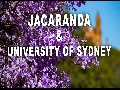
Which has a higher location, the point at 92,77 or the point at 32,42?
the point at 32,42

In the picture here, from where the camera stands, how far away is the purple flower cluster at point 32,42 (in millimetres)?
9516

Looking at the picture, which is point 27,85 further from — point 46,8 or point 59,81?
point 46,8

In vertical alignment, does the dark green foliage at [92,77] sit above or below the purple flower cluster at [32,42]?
below

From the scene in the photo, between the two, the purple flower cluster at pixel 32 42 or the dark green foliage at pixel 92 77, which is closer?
the purple flower cluster at pixel 32 42

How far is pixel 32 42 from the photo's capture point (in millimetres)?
9555

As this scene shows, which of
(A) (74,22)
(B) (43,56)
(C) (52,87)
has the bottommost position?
(C) (52,87)

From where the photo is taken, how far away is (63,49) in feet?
32.0

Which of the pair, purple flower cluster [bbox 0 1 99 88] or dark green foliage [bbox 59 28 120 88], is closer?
purple flower cluster [bbox 0 1 99 88]

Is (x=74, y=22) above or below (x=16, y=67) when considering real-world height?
above

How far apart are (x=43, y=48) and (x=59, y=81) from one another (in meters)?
0.94

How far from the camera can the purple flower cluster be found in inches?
375

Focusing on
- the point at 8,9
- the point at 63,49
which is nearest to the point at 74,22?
the point at 63,49

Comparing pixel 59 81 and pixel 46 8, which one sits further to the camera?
pixel 59 81

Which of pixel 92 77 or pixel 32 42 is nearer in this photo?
pixel 32 42
